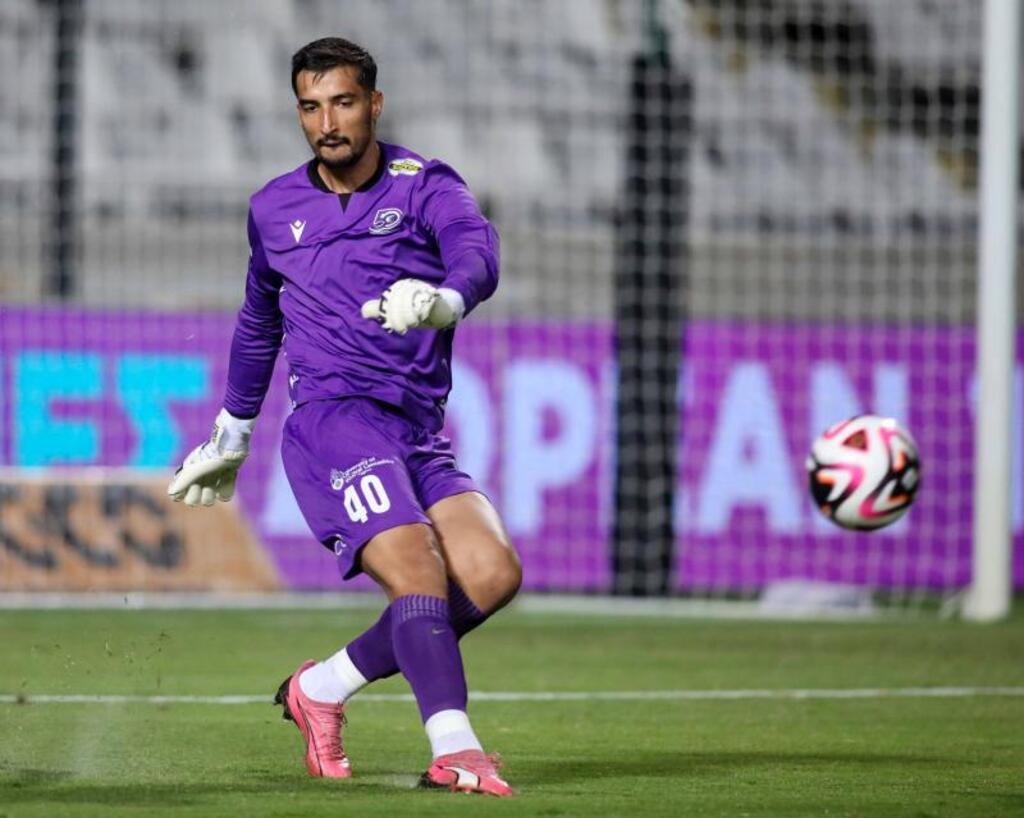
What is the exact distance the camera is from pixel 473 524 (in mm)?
5371

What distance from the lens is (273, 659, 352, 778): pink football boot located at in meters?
5.45

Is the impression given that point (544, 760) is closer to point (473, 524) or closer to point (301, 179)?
point (473, 524)

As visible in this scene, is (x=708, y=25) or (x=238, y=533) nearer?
(x=238, y=533)

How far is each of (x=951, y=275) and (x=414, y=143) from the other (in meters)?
4.76

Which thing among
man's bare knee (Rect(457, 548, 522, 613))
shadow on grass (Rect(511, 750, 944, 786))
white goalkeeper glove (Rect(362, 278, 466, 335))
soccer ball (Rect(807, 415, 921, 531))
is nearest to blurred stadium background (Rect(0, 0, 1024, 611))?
soccer ball (Rect(807, 415, 921, 531))

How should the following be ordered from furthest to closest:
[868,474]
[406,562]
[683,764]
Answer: [868,474] → [683,764] → [406,562]

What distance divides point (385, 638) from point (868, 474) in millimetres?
3501

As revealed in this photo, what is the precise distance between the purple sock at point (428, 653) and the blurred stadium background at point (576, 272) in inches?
263

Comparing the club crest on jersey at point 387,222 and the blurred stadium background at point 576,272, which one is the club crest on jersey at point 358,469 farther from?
the blurred stadium background at point 576,272

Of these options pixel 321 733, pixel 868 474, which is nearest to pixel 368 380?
pixel 321 733

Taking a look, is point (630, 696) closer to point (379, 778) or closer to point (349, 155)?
point (379, 778)

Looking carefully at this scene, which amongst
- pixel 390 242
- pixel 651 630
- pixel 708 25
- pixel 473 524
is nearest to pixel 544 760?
pixel 473 524

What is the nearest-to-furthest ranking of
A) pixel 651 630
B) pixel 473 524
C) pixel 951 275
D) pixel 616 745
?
pixel 473 524, pixel 616 745, pixel 651 630, pixel 951 275

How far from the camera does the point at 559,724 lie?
6867 millimetres
